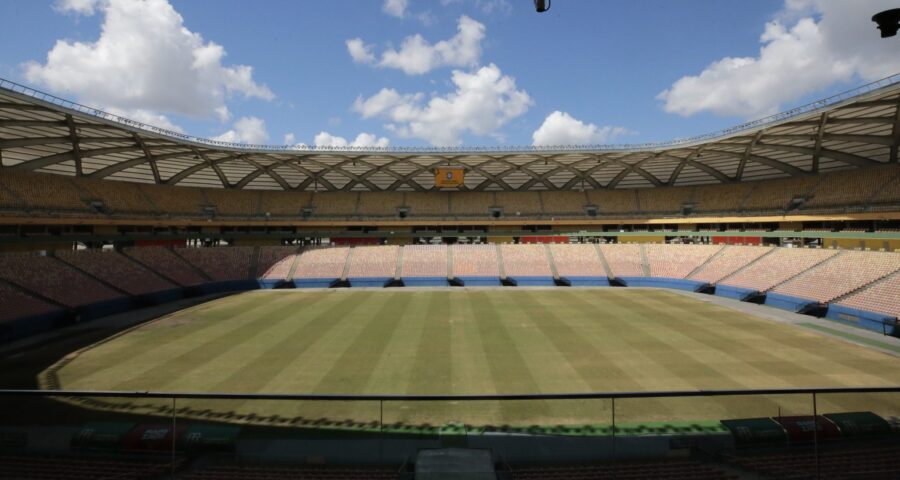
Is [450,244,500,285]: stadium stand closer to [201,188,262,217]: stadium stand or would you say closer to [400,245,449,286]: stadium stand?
[400,245,449,286]: stadium stand

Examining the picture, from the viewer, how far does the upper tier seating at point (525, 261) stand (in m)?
47.6

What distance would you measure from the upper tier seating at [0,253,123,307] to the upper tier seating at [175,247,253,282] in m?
11.4

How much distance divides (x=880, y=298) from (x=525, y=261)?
29250 millimetres

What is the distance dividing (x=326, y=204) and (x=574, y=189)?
33.8m

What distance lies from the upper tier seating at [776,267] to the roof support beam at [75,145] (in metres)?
53.9

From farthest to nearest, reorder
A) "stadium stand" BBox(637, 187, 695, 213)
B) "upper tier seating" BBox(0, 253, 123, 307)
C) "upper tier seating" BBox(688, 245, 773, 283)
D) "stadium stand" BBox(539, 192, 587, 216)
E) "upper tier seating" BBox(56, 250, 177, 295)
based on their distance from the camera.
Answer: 1. "stadium stand" BBox(539, 192, 587, 216)
2. "stadium stand" BBox(637, 187, 695, 213)
3. "upper tier seating" BBox(688, 245, 773, 283)
4. "upper tier seating" BBox(56, 250, 177, 295)
5. "upper tier seating" BBox(0, 253, 123, 307)

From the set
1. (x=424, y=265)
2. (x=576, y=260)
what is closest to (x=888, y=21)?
(x=576, y=260)

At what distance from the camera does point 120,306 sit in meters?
32.7

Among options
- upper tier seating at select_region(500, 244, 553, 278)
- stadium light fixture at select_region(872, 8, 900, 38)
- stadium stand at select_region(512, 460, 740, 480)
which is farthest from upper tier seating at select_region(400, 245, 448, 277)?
stadium stand at select_region(512, 460, 740, 480)

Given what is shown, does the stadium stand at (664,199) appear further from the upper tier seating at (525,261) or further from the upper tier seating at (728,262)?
the upper tier seating at (525,261)

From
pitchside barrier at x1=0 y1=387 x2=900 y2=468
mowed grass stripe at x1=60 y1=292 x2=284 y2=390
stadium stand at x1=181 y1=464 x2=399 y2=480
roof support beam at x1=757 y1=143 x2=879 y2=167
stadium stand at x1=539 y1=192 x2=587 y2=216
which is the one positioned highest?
roof support beam at x1=757 y1=143 x2=879 y2=167

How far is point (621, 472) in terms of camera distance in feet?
17.5

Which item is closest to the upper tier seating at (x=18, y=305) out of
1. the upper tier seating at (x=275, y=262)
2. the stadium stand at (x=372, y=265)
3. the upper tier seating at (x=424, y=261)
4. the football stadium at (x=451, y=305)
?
the football stadium at (x=451, y=305)

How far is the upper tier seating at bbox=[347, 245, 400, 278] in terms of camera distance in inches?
1864
